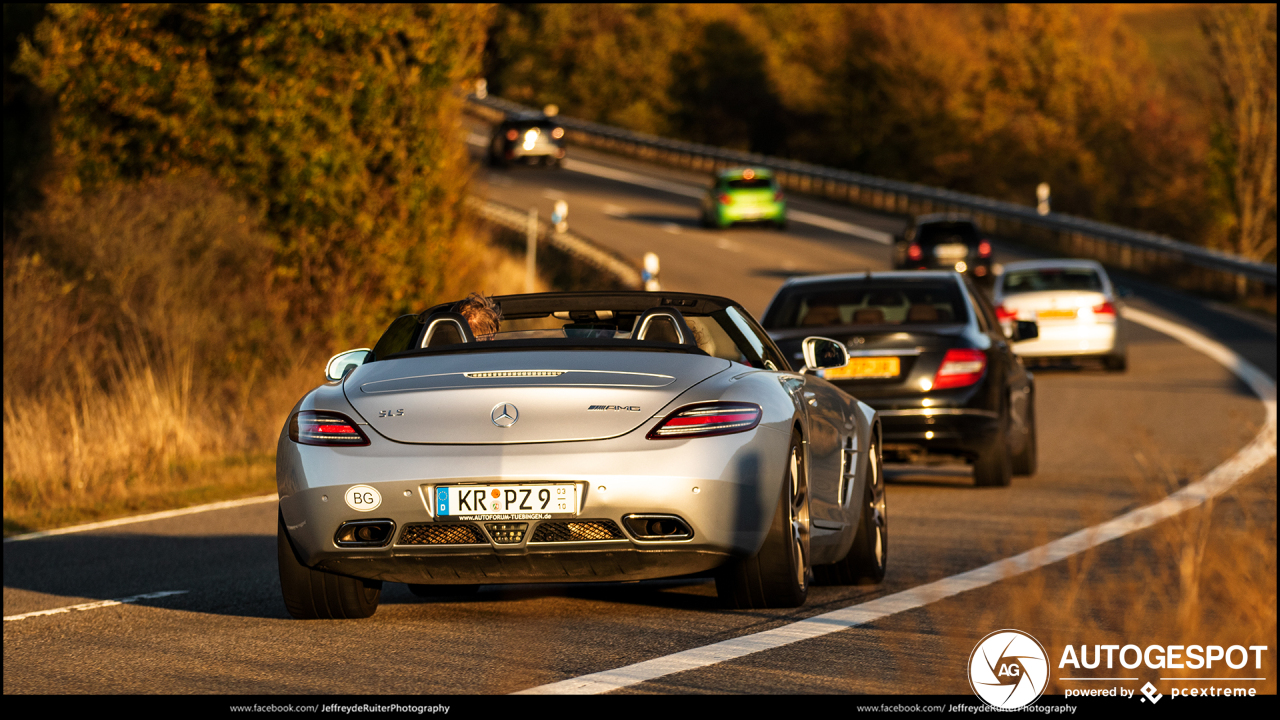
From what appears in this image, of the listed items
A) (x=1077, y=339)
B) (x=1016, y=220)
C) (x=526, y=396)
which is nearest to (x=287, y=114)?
(x=1077, y=339)

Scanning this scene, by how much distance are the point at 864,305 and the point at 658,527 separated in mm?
7486

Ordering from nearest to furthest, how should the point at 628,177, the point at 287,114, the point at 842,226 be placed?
the point at 287,114
the point at 842,226
the point at 628,177

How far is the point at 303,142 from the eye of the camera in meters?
24.1

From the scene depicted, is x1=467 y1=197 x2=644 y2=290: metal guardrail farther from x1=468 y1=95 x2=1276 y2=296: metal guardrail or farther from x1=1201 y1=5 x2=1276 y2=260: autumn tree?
x1=1201 y1=5 x2=1276 y2=260: autumn tree

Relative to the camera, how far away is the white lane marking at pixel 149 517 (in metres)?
11.7

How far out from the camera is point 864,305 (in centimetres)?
1409

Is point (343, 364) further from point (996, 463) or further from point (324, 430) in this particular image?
point (996, 463)

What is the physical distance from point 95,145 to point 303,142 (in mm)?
2862

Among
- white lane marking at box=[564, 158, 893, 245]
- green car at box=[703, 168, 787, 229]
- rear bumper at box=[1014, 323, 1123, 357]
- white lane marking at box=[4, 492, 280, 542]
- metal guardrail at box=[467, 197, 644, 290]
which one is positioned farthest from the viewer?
white lane marking at box=[564, 158, 893, 245]

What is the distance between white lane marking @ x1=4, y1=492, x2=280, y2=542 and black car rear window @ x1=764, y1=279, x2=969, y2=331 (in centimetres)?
392

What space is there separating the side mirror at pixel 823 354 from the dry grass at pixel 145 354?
6.43 meters

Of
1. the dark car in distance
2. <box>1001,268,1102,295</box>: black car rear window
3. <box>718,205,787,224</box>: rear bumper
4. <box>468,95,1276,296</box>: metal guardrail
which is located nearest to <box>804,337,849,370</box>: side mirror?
the dark car in distance

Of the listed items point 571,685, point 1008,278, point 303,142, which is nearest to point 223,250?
point 303,142

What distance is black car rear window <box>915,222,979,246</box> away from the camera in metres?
34.9
